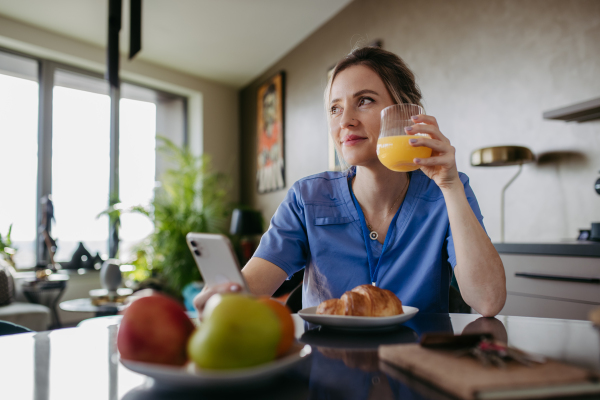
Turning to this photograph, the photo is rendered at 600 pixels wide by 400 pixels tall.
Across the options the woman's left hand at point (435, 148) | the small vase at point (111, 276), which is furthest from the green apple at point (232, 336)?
the small vase at point (111, 276)

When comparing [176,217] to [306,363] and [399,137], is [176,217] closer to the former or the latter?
[399,137]

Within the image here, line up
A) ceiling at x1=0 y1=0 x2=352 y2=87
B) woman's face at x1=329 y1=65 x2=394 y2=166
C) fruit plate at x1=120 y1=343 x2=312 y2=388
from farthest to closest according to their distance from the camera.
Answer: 1. ceiling at x1=0 y1=0 x2=352 y2=87
2. woman's face at x1=329 y1=65 x2=394 y2=166
3. fruit plate at x1=120 y1=343 x2=312 y2=388

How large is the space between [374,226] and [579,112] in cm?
146

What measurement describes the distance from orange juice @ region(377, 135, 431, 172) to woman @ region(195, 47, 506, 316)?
0.03m

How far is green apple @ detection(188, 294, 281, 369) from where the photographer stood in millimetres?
367

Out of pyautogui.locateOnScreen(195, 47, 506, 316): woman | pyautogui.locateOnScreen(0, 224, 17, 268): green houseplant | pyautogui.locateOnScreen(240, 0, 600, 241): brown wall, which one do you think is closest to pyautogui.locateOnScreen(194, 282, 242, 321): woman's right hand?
pyautogui.locateOnScreen(195, 47, 506, 316): woman

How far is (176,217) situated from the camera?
15.9 feet

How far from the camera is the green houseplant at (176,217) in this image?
15.5ft

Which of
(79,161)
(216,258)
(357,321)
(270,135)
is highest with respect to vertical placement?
(270,135)

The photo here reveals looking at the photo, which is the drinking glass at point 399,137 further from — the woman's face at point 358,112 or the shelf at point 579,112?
the shelf at point 579,112

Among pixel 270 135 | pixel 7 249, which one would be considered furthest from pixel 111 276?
pixel 270 135

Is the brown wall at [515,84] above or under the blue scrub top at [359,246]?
above

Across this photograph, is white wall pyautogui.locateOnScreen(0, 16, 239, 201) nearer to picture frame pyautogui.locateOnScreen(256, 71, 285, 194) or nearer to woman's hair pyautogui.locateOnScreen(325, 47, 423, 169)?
picture frame pyautogui.locateOnScreen(256, 71, 285, 194)

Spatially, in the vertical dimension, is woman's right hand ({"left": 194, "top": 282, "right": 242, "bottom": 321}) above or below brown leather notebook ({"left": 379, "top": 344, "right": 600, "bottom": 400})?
above
